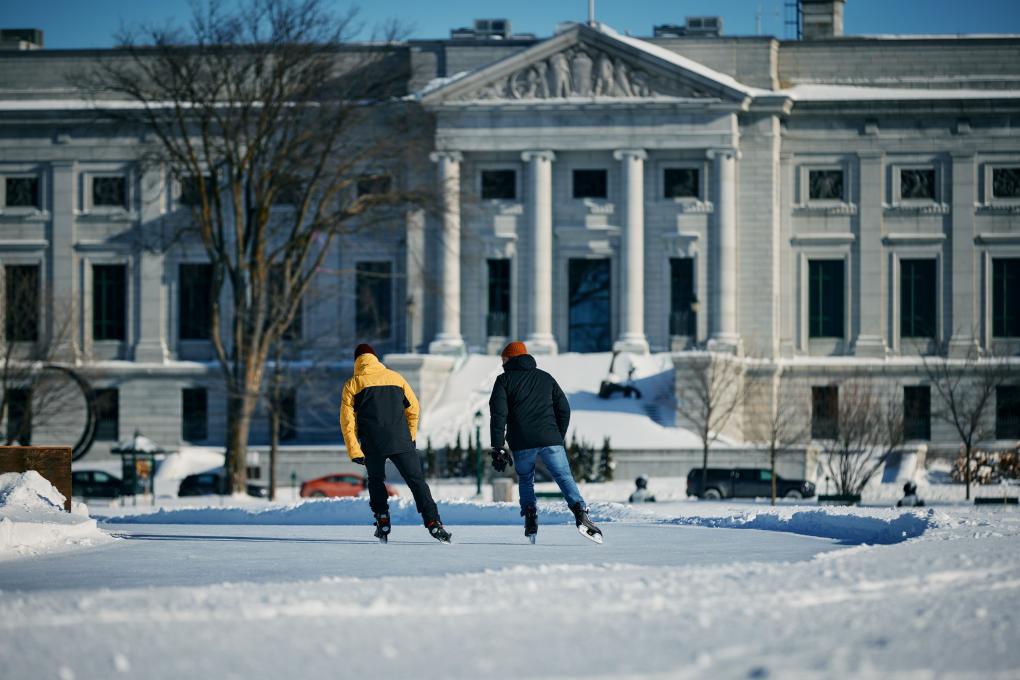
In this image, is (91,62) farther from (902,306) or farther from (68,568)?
(68,568)

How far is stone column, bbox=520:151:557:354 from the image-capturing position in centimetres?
6762

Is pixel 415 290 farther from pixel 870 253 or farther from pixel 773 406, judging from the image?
pixel 870 253

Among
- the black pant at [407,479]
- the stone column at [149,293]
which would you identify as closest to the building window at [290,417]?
the stone column at [149,293]

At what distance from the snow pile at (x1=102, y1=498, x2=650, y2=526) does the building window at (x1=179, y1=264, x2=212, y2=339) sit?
46.5 meters

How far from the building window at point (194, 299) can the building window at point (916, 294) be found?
2587 cm

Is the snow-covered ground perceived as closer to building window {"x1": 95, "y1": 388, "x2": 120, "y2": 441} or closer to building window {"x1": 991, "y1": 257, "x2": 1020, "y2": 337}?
building window {"x1": 95, "y1": 388, "x2": 120, "y2": 441}

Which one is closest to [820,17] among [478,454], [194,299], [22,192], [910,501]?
[194,299]

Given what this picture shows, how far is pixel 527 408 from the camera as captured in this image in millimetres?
17375

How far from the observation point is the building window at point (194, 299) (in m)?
71.1

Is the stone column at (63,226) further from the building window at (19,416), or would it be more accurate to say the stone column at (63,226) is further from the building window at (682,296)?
the building window at (682,296)

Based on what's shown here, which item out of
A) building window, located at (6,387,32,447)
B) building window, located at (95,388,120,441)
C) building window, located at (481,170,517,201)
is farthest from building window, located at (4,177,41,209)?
building window, located at (481,170,517,201)

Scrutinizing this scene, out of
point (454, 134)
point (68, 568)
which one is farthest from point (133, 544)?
point (454, 134)

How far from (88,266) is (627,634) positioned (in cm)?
6421

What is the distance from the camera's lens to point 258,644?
31.8ft
